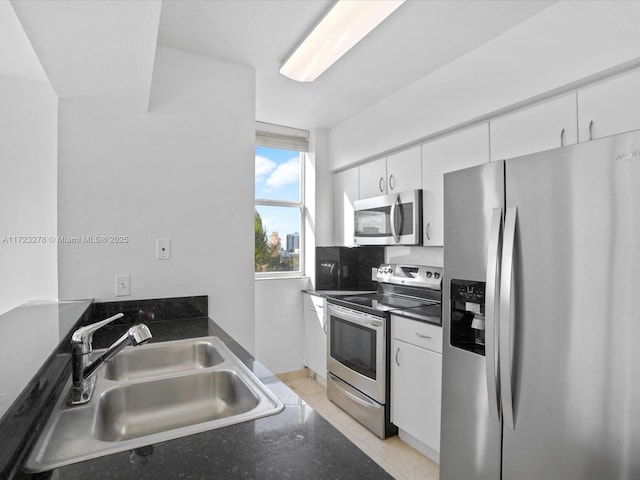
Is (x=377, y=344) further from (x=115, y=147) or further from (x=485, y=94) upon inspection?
(x=115, y=147)

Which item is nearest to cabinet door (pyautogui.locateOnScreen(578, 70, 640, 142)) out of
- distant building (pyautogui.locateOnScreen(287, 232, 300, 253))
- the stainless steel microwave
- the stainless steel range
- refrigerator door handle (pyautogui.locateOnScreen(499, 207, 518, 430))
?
refrigerator door handle (pyautogui.locateOnScreen(499, 207, 518, 430))

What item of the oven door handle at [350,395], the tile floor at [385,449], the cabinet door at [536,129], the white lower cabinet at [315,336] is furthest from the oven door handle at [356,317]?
the cabinet door at [536,129]

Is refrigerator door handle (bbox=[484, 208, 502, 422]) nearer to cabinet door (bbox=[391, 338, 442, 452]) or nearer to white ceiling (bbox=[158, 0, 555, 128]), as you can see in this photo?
cabinet door (bbox=[391, 338, 442, 452])

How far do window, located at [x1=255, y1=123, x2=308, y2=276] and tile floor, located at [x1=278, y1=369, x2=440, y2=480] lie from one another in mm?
1275

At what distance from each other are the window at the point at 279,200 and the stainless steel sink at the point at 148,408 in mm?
2154

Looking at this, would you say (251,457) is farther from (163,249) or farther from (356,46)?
(356,46)

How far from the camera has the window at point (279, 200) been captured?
3506mm

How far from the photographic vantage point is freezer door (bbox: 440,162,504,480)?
1.56 m

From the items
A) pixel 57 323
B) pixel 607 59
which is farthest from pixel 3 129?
pixel 607 59

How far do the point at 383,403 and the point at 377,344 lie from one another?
39cm

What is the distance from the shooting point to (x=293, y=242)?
3662mm

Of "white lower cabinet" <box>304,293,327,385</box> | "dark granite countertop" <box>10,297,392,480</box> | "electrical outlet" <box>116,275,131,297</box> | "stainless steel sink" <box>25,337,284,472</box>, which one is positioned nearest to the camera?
"dark granite countertop" <box>10,297,392,480</box>

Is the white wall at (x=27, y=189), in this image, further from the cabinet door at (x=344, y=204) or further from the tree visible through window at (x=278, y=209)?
the cabinet door at (x=344, y=204)

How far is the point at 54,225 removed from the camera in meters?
1.71
